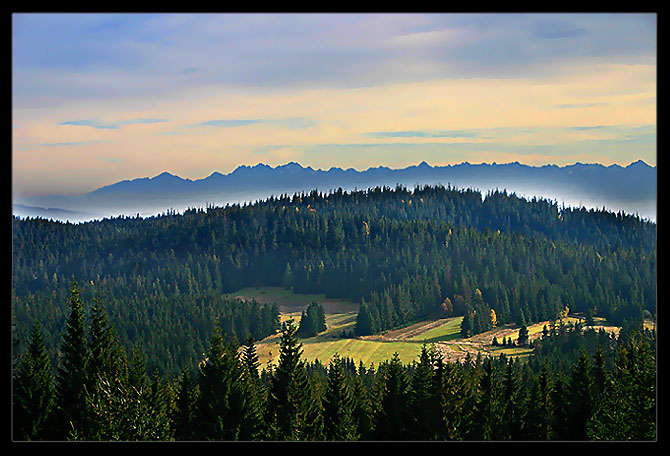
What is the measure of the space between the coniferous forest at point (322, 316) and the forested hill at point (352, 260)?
54 cm

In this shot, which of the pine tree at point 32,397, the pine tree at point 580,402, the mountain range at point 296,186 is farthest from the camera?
the mountain range at point 296,186

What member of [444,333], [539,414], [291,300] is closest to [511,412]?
[539,414]

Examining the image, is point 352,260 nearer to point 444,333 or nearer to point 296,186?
point 444,333

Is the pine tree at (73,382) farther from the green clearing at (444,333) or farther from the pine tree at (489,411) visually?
the green clearing at (444,333)

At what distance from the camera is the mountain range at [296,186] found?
37.8 m

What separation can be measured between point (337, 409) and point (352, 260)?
346 feet

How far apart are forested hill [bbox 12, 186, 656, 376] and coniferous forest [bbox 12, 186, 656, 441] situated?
21.3 inches

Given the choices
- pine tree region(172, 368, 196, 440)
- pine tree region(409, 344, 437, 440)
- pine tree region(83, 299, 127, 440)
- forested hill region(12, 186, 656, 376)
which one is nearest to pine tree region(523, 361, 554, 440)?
pine tree region(409, 344, 437, 440)

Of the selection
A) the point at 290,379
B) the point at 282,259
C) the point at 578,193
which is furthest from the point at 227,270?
the point at 290,379

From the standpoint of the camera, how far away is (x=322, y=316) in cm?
9500

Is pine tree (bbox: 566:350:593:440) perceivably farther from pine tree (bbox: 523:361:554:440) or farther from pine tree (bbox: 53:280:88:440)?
pine tree (bbox: 53:280:88:440)

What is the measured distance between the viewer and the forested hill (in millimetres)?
96038

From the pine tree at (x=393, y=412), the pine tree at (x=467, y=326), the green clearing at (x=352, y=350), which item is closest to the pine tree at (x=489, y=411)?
the pine tree at (x=393, y=412)
